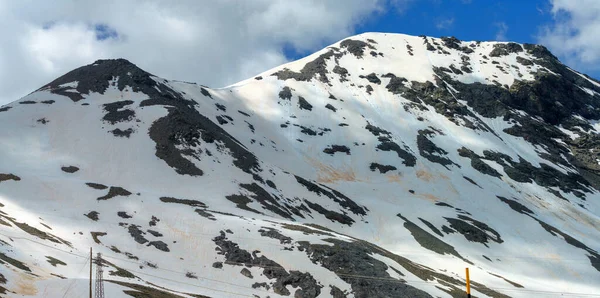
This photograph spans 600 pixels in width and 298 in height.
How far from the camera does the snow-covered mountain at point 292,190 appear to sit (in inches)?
2630

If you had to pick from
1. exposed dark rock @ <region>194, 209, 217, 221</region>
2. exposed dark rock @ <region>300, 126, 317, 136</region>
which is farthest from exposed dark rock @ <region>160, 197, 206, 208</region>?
exposed dark rock @ <region>300, 126, 317, 136</region>

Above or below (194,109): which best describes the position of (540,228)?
below

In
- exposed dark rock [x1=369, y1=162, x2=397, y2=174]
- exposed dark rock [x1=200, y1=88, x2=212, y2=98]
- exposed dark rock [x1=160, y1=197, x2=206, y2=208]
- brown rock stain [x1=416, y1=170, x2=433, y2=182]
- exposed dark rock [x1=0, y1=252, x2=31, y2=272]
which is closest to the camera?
exposed dark rock [x1=0, y1=252, x2=31, y2=272]

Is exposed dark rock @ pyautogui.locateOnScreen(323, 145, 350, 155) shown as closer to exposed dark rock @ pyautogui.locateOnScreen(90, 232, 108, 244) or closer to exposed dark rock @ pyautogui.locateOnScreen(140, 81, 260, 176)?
exposed dark rock @ pyautogui.locateOnScreen(140, 81, 260, 176)

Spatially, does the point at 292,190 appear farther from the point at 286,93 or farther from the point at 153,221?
the point at 286,93

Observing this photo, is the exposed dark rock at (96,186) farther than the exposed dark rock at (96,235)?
Yes

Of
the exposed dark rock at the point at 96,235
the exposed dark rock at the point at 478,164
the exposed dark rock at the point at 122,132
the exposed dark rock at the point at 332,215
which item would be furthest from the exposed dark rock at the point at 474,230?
the exposed dark rock at the point at 96,235

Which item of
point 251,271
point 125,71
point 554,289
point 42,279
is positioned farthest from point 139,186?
point 554,289

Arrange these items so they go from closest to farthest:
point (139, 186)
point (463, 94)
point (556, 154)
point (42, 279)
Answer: point (42, 279) < point (139, 186) < point (556, 154) < point (463, 94)

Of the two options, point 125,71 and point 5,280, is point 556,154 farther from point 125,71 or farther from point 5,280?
point 5,280

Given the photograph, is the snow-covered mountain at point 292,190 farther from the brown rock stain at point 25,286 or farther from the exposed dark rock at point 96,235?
the exposed dark rock at point 96,235

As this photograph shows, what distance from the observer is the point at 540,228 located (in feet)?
401

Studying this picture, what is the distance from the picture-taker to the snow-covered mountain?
219 ft

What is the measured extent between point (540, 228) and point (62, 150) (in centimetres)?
9481
